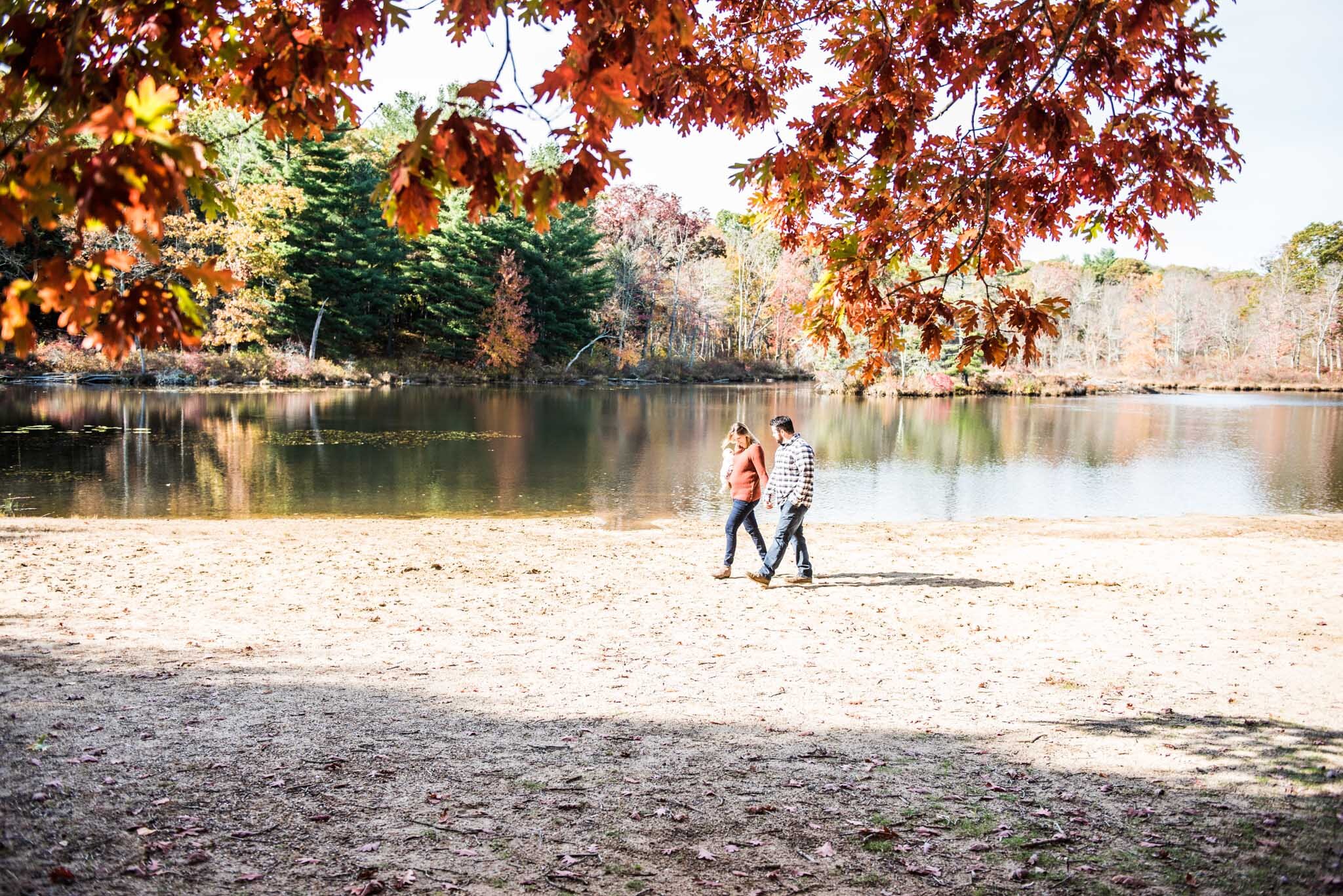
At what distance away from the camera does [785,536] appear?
30.7ft

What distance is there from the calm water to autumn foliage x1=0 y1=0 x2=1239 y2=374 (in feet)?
35.7

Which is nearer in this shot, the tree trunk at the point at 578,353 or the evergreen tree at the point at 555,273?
the evergreen tree at the point at 555,273

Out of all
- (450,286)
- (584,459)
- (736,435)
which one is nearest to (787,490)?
(736,435)

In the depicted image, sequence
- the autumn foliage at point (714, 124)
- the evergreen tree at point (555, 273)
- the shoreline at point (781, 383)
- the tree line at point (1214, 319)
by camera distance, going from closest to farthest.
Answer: the autumn foliage at point (714, 124) < the shoreline at point (781, 383) < the evergreen tree at point (555, 273) < the tree line at point (1214, 319)

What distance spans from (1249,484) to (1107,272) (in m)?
104

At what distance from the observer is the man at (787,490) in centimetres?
911

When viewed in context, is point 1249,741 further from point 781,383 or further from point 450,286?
point 781,383

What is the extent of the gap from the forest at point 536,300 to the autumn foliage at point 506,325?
0.14 meters

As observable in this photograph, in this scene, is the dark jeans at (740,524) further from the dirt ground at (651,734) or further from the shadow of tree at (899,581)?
the shadow of tree at (899,581)

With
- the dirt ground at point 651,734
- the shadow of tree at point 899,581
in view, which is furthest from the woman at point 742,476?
the shadow of tree at point 899,581

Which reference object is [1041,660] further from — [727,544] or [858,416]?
[858,416]

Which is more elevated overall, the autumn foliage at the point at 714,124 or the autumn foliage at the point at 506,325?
the autumn foliage at the point at 506,325

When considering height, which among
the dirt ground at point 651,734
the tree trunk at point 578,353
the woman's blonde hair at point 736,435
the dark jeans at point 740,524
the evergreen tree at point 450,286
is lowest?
the dirt ground at point 651,734

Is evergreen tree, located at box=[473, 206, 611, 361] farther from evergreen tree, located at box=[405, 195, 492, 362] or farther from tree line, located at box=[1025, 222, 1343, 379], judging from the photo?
tree line, located at box=[1025, 222, 1343, 379]
